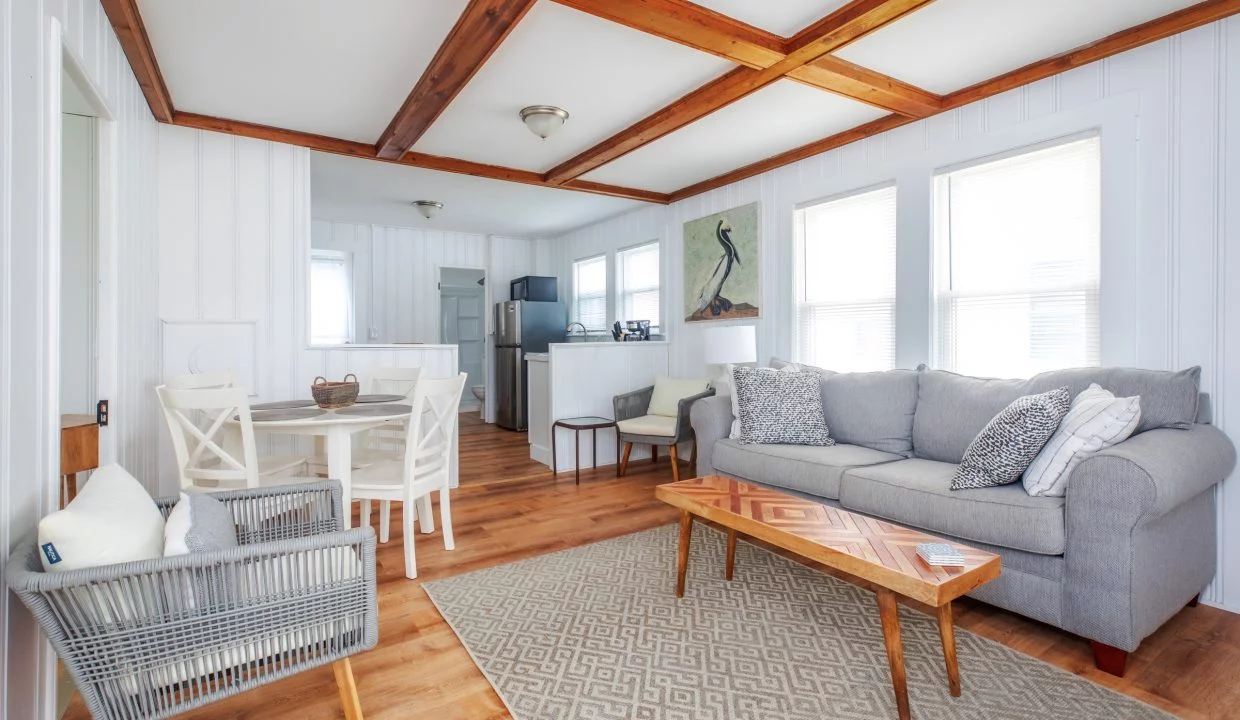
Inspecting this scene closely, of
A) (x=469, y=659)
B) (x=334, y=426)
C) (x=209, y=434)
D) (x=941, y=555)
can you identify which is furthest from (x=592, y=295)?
(x=941, y=555)

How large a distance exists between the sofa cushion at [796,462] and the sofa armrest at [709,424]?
0.08 metres

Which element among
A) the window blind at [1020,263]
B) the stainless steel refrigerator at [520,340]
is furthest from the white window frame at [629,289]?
the window blind at [1020,263]

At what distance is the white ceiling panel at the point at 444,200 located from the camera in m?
4.73

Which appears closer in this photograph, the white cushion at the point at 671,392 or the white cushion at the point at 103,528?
the white cushion at the point at 103,528

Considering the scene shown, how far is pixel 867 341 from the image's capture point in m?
3.82

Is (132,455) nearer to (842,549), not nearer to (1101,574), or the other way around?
(842,549)

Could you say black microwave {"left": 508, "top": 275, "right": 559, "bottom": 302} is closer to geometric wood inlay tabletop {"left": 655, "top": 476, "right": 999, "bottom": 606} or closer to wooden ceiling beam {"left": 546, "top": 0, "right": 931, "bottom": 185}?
wooden ceiling beam {"left": 546, "top": 0, "right": 931, "bottom": 185}

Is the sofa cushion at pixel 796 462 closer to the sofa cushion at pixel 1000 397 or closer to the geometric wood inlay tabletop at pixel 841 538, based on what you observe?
the sofa cushion at pixel 1000 397

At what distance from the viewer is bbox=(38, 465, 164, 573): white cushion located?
1167 millimetres

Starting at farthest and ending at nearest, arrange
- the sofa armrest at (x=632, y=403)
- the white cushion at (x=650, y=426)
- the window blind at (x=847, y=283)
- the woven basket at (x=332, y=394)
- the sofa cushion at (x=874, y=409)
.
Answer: the sofa armrest at (x=632, y=403), the white cushion at (x=650, y=426), the window blind at (x=847, y=283), the sofa cushion at (x=874, y=409), the woven basket at (x=332, y=394)

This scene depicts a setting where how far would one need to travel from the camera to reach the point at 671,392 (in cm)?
488

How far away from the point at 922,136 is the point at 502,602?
339 cm

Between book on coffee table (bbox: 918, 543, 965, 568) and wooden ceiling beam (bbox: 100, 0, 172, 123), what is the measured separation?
11.4ft

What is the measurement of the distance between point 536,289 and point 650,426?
3.12m
